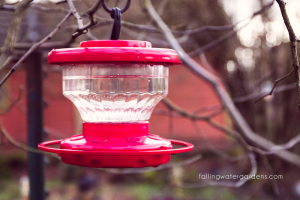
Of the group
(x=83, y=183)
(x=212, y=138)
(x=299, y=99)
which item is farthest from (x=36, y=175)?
(x=212, y=138)

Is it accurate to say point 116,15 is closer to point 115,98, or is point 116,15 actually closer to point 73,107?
point 115,98

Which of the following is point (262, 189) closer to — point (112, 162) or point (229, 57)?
point (229, 57)

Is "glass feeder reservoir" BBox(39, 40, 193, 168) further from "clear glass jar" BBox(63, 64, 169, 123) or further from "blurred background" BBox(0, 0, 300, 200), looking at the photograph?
"blurred background" BBox(0, 0, 300, 200)

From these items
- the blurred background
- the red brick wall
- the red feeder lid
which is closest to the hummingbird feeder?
the red feeder lid

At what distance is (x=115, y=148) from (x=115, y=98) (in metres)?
0.32

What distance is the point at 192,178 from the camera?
6.92m

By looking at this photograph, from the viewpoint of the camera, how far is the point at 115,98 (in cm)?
141

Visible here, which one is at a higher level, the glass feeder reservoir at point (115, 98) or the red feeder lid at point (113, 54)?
the red feeder lid at point (113, 54)

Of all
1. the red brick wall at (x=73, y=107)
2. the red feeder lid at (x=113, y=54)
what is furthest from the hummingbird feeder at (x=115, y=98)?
the red brick wall at (x=73, y=107)

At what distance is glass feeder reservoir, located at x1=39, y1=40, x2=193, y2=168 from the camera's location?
1.12m

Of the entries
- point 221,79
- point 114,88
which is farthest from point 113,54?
point 221,79

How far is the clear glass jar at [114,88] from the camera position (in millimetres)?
1302

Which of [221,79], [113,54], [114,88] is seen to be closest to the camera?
[113,54]

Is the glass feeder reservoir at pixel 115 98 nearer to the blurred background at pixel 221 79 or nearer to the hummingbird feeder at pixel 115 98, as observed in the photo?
the hummingbird feeder at pixel 115 98
